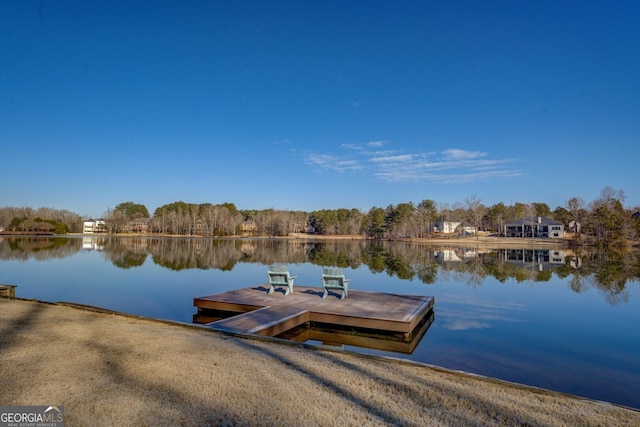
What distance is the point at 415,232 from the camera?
8706 centimetres

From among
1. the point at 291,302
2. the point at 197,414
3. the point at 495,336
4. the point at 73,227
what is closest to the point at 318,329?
the point at 291,302

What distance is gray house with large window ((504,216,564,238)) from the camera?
74.9 metres

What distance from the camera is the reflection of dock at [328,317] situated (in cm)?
869

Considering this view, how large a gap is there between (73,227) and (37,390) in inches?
5191

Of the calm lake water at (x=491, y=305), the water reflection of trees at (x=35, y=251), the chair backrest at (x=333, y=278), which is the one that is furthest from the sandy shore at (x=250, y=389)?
the water reflection of trees at (x=35, y=251)

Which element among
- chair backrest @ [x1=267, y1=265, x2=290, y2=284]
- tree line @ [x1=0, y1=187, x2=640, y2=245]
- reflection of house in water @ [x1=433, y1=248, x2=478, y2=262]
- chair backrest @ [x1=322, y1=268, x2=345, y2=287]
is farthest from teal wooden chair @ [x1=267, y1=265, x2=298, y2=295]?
tree line @ [x1=0, y1=187, x2=640, y2=245]

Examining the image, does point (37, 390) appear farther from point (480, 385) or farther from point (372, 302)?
point (372, 302)

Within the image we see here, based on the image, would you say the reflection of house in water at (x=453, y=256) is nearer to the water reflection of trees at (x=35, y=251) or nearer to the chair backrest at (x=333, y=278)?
the chair backrest at (x=333, y=278)

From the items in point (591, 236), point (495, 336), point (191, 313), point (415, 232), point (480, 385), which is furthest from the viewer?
point (415, 232)

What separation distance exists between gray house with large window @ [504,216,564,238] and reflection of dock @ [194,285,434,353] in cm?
7052

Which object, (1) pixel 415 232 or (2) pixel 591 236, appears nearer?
(2) pixel 591 236

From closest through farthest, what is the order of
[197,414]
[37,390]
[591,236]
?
[197,414], [37,390], [591,236]

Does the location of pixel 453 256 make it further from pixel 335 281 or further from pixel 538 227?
pixel 538 227

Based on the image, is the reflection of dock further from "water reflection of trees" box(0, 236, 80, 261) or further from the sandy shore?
"water reflection of trees" box(0, 236, 80, 261)
